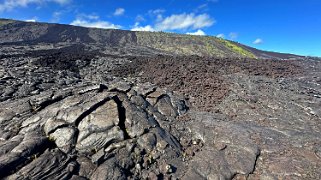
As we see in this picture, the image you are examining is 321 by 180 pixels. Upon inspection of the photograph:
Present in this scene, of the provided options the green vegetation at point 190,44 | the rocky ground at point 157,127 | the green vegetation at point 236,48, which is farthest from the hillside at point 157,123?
the green vegetation at point 236,48

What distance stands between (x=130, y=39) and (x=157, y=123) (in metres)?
54.5

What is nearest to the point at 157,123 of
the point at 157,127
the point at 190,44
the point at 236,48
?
the point at 157,127

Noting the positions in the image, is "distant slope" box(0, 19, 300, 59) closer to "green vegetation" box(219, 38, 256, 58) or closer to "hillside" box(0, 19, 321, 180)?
"green vegetation" box(219, 38, 256, 58)

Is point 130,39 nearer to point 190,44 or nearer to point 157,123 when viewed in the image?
point 190,44

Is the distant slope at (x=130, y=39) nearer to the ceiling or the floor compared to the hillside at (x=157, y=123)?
nearer to the ceiling

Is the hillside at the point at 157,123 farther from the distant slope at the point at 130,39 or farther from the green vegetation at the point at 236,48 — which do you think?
the green vegetation at the point at 236,48

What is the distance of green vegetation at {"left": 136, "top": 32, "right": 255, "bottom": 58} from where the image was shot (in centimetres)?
6022

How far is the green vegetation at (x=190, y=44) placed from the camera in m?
60.2

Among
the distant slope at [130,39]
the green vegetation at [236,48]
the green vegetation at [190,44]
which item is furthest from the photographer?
the green vegetation at [236,48]

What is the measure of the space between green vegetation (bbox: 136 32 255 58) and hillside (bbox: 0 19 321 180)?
105ft

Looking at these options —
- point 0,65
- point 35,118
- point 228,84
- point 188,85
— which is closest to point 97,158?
point 35,118

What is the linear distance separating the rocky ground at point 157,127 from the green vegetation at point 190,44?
1364 inches

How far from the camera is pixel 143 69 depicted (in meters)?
27.9

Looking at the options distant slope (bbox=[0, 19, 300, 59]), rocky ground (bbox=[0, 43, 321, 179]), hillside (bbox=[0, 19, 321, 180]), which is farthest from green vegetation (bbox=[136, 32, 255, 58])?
rocky ground (bbox=[0, 43, 321, 179])
